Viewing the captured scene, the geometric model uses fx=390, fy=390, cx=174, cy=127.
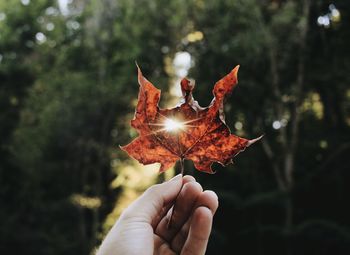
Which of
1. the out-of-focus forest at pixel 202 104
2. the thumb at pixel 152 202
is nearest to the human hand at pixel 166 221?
the thumb at pixel 152 202

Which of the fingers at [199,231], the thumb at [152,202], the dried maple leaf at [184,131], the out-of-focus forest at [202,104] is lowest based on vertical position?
the fingers at [199,231]

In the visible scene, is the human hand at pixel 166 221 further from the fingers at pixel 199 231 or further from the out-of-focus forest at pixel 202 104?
the out-of-focus forest at pixel 202 104

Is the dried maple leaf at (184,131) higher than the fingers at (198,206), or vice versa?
the dried maple leaf at (184,131)

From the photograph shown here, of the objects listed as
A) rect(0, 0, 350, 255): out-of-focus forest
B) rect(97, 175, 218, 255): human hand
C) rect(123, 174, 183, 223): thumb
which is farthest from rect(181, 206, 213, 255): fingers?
rect(0, 0, 350, 255): out-of-focus forest

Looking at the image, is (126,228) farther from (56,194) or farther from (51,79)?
(51,79)

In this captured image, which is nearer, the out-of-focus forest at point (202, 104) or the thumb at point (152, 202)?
the thumb at point (152, 202)

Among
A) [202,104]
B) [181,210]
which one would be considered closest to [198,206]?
[181,210]

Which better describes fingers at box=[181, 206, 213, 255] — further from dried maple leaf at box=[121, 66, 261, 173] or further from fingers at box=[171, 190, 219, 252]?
dried maple leaf at box=[121, 66, 261, 173]
